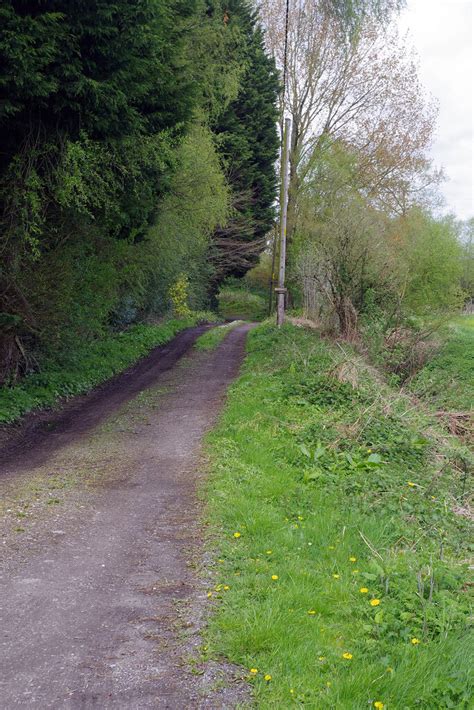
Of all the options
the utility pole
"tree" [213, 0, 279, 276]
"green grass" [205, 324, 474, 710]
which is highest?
"tree" [213, 0, 279, 276]

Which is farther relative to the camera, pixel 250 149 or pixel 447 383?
pixel 250 149

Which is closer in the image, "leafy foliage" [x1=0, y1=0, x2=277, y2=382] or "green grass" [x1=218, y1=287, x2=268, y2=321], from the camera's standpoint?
"leafy foliage" [x1=0, y1=0, x2=277, y2=382]

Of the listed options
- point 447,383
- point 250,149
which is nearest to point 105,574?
point 447,383

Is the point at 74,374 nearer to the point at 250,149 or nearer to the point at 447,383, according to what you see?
the point at 447,383

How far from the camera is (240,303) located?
4909 centimetres

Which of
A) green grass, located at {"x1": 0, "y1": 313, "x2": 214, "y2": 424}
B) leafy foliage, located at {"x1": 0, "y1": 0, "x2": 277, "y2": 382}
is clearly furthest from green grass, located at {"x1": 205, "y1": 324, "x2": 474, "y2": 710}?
leafy foliage, located at {"x1": 0, "y1": 0, "x2": 277, "y2": 382}

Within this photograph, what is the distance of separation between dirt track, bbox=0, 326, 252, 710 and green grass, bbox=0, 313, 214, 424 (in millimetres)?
1365

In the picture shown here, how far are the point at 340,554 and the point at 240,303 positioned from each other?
44.8 m

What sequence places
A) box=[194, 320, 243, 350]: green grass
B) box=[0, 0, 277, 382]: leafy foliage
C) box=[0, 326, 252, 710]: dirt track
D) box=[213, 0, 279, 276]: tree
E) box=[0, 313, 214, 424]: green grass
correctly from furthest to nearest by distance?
box=[213, 0, 279, 276]: tree
box=[194, 320, 243, 350]: green grass
box=[0, 313, 214, 424]: green grass
box=[0, 0, 277, 382]: leafy foliage
box=[0, 326, 252, 710]: dirt track

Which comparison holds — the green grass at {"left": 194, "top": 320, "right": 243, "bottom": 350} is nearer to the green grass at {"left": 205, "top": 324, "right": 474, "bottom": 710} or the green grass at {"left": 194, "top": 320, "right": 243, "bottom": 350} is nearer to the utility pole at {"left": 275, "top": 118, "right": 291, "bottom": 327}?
the utility pole at {"left": 275, "top": 118, "right": 291, "bottom": 327}

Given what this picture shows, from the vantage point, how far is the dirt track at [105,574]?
3104 millimetres

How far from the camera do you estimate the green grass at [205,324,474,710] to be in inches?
124

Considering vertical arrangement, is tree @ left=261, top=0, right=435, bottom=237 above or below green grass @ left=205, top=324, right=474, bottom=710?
above

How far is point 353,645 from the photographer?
3447 mm
